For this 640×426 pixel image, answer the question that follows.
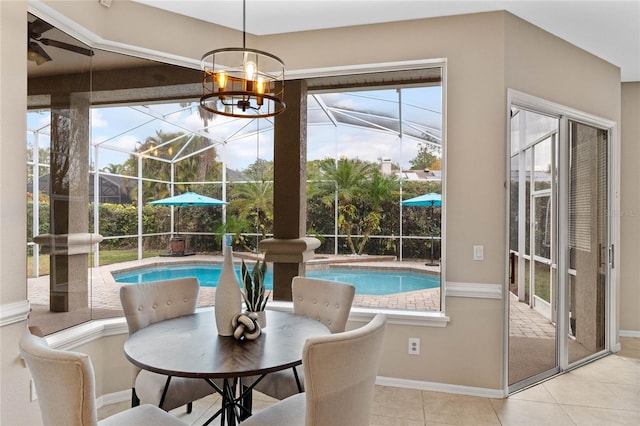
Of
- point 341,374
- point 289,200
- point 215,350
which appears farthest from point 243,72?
point 289,200

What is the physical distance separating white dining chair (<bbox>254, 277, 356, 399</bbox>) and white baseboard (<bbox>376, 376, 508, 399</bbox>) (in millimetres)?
1097

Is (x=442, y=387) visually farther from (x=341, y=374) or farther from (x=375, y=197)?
(x=341, y=374)

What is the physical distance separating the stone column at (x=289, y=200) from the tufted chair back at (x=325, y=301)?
2.97ft

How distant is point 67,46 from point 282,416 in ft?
9.42

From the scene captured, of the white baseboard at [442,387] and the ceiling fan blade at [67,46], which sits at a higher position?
the ceiling fan blade at [67,46]

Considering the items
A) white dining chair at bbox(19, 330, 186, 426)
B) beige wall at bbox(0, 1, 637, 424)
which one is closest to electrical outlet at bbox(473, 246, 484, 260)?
beige wall at bbox(0, 1, 637, 424)

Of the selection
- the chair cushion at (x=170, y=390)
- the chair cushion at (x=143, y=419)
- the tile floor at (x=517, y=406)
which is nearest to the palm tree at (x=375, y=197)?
the tile floor at (x=517, y=406)

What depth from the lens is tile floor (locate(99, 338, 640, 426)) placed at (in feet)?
9.15

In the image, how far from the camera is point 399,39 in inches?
132

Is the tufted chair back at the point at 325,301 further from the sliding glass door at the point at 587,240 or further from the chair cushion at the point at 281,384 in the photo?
the sliding glass door at the point at 587,240

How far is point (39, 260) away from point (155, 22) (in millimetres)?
2013

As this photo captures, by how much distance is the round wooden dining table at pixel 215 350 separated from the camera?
5.47ft

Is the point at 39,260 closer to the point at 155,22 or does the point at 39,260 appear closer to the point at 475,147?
the point at 155,22

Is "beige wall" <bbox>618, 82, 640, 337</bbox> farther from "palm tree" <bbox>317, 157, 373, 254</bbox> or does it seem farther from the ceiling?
"palm tree" <bbox>317, 157, 373, 254</bbox>
